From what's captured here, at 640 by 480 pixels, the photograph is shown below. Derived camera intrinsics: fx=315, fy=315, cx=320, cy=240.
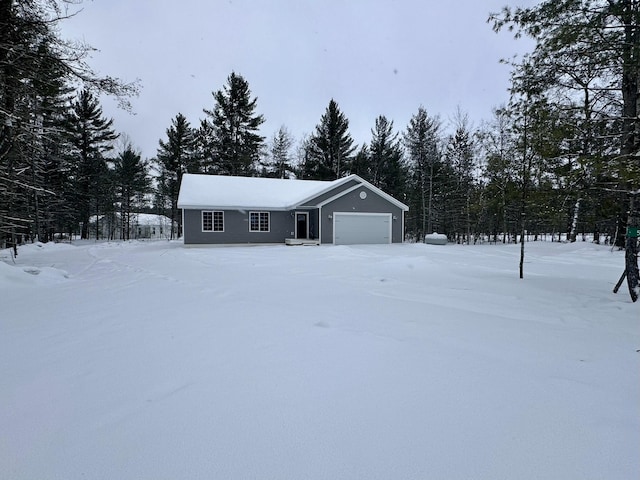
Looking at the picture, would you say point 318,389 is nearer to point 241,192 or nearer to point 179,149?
point 241,192

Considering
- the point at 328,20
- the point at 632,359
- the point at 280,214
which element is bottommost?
the point at 632,359

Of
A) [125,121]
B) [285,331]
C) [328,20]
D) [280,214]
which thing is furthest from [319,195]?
[125,121]

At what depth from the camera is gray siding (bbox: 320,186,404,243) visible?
18.4 meters

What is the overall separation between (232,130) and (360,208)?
16868mm

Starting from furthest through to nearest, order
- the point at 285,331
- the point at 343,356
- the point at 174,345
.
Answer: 1. the point at 285,331
2. the point at 174,345
3. the point at 343,356

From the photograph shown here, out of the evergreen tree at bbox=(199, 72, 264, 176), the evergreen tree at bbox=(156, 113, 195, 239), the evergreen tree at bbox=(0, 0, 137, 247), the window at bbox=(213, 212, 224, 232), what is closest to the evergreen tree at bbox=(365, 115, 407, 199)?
the evergreen tree at bbox=(199, 72, 264, 176)

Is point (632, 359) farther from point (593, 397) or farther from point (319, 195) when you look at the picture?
point (319, 195)

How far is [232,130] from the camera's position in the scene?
2941cm

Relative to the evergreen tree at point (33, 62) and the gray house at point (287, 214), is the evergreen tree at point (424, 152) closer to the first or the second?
the gray house at point (287, 214)

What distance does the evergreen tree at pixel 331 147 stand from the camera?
30000 mm

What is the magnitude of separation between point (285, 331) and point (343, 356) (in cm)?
92

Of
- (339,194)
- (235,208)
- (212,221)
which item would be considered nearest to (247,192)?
(235,208)

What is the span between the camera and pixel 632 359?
3.00 m

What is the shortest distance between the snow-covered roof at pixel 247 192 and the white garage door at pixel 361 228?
1.53 m
